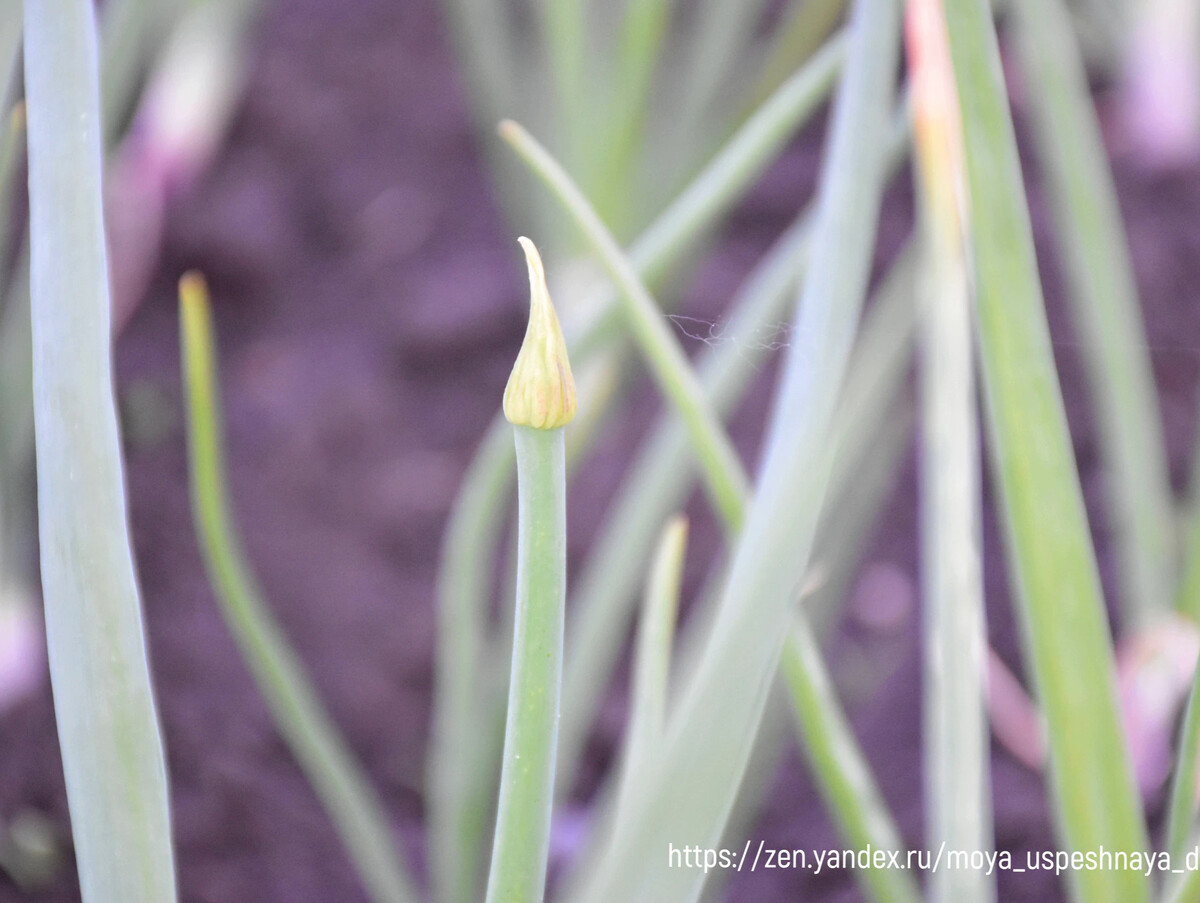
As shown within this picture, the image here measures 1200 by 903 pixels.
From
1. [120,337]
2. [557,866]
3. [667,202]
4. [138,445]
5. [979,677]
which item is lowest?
[557,866]

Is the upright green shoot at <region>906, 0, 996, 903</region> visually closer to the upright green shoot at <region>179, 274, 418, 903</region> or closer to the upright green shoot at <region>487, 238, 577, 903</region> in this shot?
the upright green shoot at <region>487, 238, 577, 903</region>

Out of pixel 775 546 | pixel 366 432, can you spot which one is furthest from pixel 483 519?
pixel 366 432

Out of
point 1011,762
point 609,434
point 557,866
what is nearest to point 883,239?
point 609,434

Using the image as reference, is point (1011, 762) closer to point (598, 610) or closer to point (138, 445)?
point (598, 610)

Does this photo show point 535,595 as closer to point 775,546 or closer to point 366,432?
point 775,546

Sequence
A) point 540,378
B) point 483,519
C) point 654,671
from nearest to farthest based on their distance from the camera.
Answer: point 540,378, point 654,671, point 483,519

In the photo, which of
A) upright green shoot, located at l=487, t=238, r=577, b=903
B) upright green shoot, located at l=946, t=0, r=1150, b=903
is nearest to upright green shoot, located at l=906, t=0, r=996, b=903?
upright green shoot, located at l=946, t=0, r=1150, b=903
